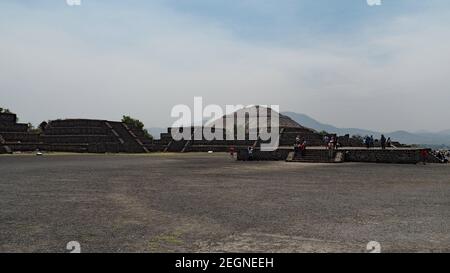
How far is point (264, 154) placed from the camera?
30469 millimetres

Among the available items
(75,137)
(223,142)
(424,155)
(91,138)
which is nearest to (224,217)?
(424,155)

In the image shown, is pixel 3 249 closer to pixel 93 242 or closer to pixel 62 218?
pixel 93 242

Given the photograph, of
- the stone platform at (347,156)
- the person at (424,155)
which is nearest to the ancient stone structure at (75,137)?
the stone platform at (347,156)

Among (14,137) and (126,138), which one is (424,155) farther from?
(14,137)

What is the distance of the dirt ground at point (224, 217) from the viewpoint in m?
5.88

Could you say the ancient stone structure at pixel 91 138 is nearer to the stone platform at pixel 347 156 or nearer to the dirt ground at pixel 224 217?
the stone platform at pixel 347 156

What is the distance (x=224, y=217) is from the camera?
26.1ft

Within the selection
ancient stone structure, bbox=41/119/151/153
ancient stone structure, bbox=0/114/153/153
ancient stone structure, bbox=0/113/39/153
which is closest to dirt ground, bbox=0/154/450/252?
ancient stone structure, bbox=0/113/39/153

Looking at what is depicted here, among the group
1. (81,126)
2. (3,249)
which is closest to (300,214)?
(3,249)

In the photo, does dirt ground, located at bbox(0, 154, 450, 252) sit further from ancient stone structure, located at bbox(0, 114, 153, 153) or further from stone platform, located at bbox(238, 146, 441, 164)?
ancient stone structure, located at bbox(0, 114, 153, 153)
